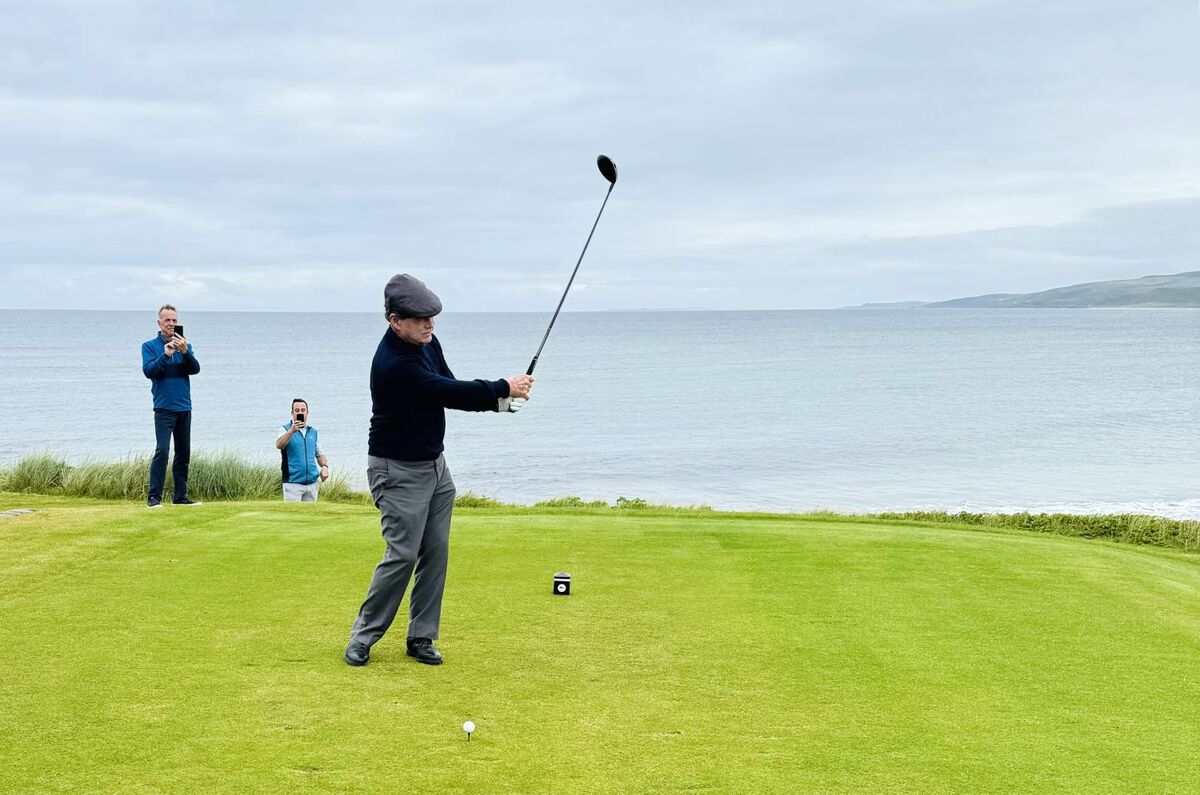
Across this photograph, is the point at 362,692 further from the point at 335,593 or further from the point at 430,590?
the point at 335,593

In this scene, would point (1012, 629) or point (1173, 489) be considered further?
point (1173, 489)

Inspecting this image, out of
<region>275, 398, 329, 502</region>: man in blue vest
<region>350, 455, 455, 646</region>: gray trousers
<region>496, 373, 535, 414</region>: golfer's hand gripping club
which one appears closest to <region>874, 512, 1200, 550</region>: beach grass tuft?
<region>275, 398, 329, 502</region>: man in blue vest

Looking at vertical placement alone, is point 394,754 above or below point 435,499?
below

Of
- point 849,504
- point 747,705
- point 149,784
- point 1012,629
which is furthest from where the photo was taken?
point 849,504

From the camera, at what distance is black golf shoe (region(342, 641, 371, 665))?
6188mm

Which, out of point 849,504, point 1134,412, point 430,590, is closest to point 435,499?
point 430,590

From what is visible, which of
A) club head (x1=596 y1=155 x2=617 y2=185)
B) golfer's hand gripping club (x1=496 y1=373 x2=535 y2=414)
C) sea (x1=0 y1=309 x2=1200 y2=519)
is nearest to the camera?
golfer's hand gripping club (x1=496 y1=373 x2=535 y2=414)

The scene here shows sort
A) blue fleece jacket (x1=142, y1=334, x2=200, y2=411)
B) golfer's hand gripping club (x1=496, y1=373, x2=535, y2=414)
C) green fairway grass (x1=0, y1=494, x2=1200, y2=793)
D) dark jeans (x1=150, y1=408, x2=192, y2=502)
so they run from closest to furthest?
green fairway grass (x1=0, y1=494, x2=1200, y2=793)
golfer's hand gripping club (x1=496, y1=373, x2=535, y2=414)
blue fleece jacket (x1=142, y1=334, x2=200, y2=411)
dark jeans (x1=150, y1=408, x2=192, y2=502)

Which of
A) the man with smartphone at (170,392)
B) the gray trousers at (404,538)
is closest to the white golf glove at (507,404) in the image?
the gray trousers at (404,538)

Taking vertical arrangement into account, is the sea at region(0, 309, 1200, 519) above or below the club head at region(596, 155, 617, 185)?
below

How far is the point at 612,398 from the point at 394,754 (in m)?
59.1

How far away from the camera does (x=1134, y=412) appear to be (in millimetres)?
52281

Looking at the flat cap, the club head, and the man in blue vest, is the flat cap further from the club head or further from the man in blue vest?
the man in blue vest

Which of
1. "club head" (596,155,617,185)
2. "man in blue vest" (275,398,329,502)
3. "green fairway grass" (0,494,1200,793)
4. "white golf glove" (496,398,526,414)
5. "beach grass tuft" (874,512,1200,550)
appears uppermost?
"club head" (596,155,617,185)
